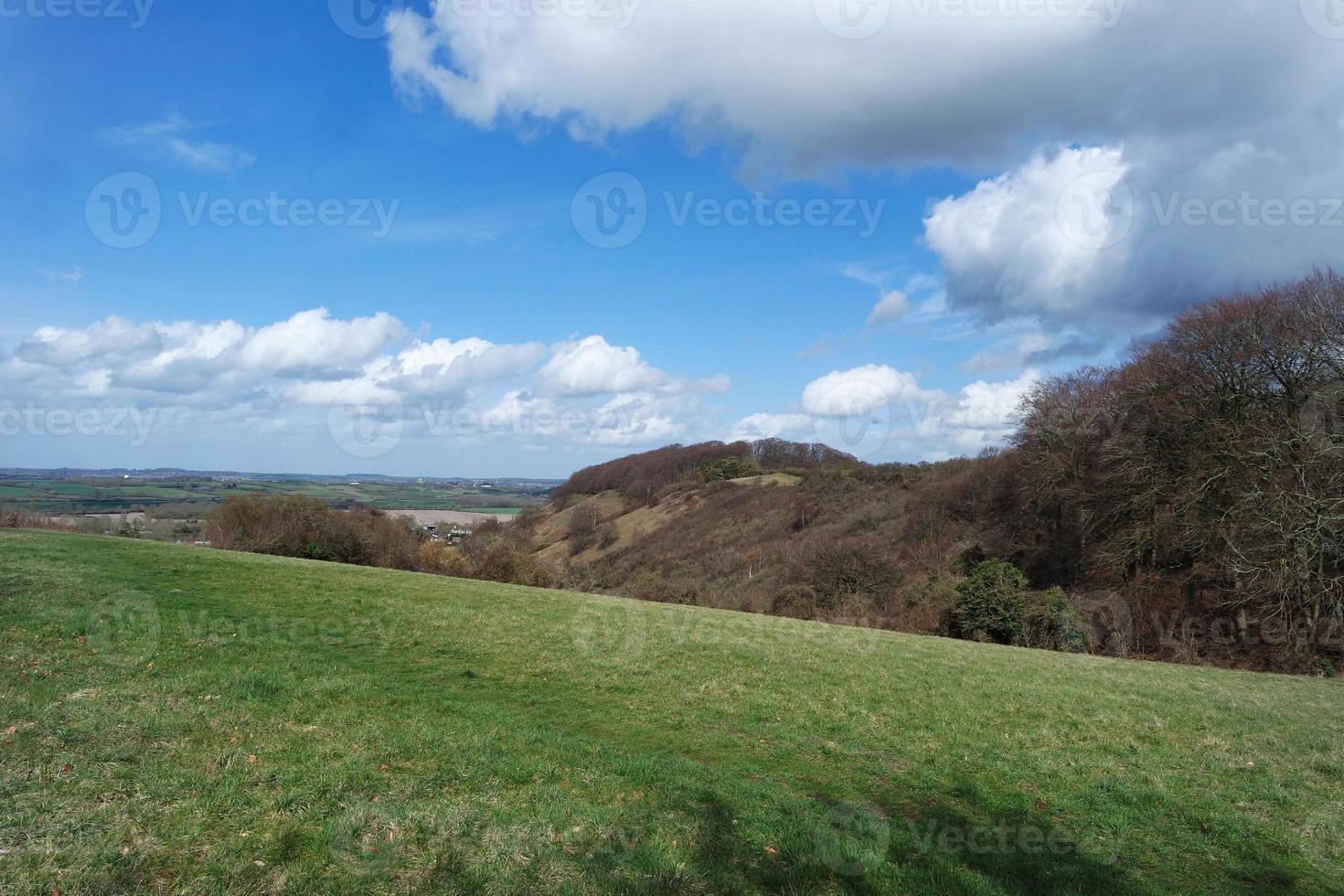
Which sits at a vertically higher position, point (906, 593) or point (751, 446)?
point (751, 446)

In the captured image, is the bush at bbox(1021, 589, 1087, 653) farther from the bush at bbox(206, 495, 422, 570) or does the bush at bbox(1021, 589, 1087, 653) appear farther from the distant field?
the distant field

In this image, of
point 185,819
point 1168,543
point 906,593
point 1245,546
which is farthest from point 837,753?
point 906,593

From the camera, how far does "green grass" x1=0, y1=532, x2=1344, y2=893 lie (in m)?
5.72

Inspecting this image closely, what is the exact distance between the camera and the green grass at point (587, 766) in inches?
225

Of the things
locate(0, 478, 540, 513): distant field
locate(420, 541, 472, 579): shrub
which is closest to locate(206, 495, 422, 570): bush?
locate(420, 541, 472, 579): shrub

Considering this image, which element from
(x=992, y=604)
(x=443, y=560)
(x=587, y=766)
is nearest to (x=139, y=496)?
(x=443, y=560)

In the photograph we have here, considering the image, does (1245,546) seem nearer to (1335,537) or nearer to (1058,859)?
(1335,537)

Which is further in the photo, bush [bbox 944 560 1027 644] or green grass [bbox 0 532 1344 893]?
bush [bbox 944 560 1027 644]

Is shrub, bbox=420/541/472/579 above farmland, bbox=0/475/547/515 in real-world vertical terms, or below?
below

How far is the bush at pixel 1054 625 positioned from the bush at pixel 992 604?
0.44 meters

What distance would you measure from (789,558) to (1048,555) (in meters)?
23.4

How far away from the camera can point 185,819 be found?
5.78m

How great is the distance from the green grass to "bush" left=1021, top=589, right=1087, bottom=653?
14.2 m

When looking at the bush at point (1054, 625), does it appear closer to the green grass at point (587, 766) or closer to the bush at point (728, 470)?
the green grass at point (587, 766)
